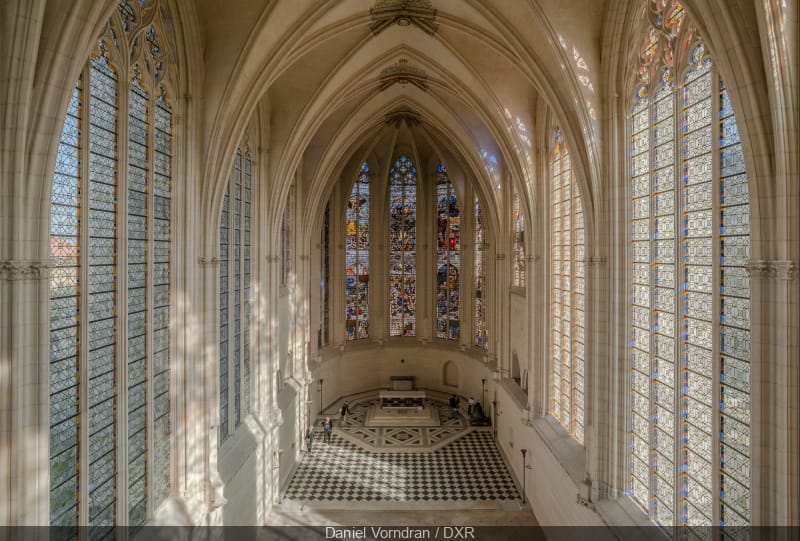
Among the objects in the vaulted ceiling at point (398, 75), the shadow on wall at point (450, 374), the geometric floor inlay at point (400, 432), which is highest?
the vaulted ceiling at point (398, 75)

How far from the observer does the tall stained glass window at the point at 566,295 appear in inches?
535

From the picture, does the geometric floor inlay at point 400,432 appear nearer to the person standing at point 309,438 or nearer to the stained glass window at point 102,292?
the person standing at point 309,438

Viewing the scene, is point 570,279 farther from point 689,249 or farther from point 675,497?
point 675,497

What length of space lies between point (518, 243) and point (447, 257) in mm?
8519

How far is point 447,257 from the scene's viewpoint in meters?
28.7

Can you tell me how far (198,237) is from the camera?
11383mm

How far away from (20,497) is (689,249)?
10267 mm

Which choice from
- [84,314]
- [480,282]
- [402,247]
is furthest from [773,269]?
[402,247]

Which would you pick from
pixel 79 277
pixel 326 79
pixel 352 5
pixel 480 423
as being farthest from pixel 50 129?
pixel 480 423

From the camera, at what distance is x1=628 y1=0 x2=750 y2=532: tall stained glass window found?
727 cm

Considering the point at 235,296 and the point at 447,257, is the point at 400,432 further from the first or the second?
the point at 235,296

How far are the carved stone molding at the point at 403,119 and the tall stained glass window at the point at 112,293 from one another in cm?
1483

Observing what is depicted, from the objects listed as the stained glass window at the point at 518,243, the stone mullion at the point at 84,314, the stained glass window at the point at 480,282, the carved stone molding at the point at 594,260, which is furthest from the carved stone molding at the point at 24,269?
the stained glass window at the point at 480,282

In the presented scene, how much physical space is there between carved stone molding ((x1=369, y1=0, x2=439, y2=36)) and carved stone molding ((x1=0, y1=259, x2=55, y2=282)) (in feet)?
35.7
